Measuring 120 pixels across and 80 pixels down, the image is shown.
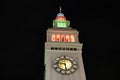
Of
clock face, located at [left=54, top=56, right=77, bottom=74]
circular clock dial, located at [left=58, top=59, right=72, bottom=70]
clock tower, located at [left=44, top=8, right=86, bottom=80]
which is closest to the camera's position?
clock tower, located at [left=44, top=8, right=86, bottom=80]

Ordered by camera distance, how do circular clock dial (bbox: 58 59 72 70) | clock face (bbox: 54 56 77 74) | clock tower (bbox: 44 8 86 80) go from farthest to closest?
circular clock dial (bbox: 58 59 72 70) → clock face (bbox: 54 56 77 74) → clock tower (bbox: 44 8 86 80)

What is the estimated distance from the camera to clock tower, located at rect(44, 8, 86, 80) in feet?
170

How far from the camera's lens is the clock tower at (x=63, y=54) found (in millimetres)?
51812

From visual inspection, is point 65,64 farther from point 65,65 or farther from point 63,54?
point 63,54

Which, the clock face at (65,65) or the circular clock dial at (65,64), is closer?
the clock face at (65,65)

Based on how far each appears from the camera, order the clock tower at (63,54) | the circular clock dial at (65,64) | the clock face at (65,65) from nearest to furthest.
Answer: the clock tower at (63,54)
the clock face at (65,65)
the circular clock dial at (65,64)

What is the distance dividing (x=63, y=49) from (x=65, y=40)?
297cm

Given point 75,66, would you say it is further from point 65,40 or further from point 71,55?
point 65,40

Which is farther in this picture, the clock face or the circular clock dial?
the circular clock dial

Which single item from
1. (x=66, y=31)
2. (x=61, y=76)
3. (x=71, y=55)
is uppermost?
(x=66, y=31)

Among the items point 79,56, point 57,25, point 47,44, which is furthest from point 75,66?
point 57,25

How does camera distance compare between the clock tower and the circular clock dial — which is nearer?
the clock tower

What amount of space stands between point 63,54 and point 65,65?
8.13 ft

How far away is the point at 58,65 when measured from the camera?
52844mm
